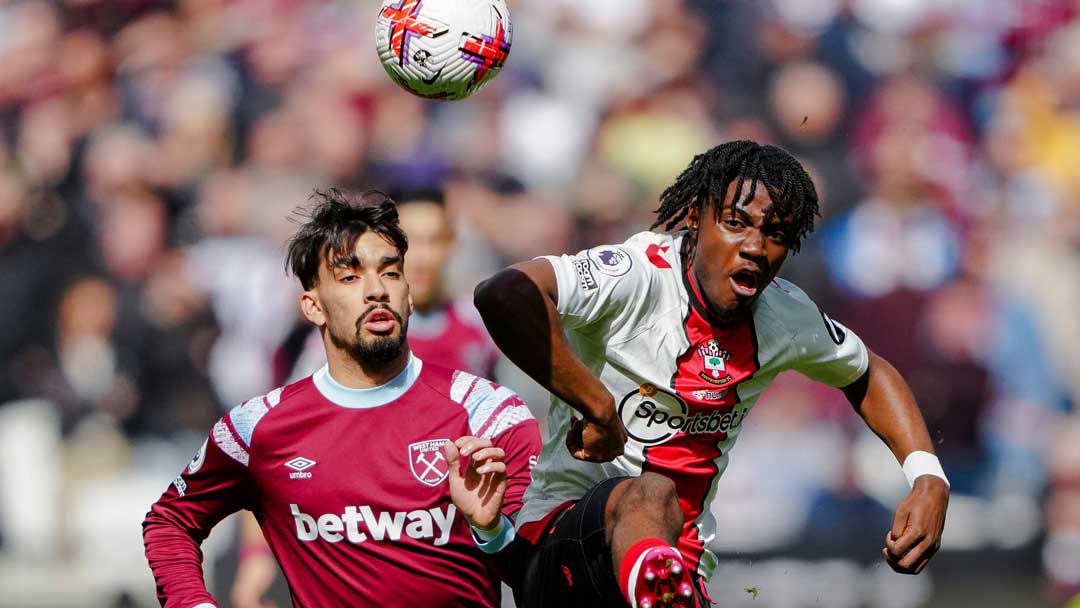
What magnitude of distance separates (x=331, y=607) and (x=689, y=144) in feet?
14.8

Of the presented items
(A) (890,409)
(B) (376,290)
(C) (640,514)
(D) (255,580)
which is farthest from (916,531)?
(D) (255,580)

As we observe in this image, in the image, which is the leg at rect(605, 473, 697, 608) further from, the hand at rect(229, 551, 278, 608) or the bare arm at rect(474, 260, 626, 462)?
the hand at rect(229, 551, 278, 608)

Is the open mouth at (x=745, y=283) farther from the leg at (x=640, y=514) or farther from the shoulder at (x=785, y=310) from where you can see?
the leg at (x=640, y=514)

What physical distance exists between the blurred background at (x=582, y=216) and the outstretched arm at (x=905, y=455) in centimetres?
309

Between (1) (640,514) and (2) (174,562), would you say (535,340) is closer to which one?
(1) (640,514)

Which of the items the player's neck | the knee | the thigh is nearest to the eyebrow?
the player's neck

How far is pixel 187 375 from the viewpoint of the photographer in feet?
25.1

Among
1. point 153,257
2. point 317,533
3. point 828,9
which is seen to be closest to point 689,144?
point 828,9

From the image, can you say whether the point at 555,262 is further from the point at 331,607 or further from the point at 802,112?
the point at 802,112

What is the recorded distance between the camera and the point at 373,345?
4426mm

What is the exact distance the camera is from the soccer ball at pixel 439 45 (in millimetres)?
4691

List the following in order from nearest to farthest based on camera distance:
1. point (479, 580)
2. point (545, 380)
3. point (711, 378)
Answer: point (545, 380) → point (711, 378) → point (479, 580)

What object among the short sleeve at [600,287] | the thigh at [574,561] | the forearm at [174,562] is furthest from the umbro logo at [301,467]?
the short sleeve at [600,287]

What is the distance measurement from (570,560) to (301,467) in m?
1.08
